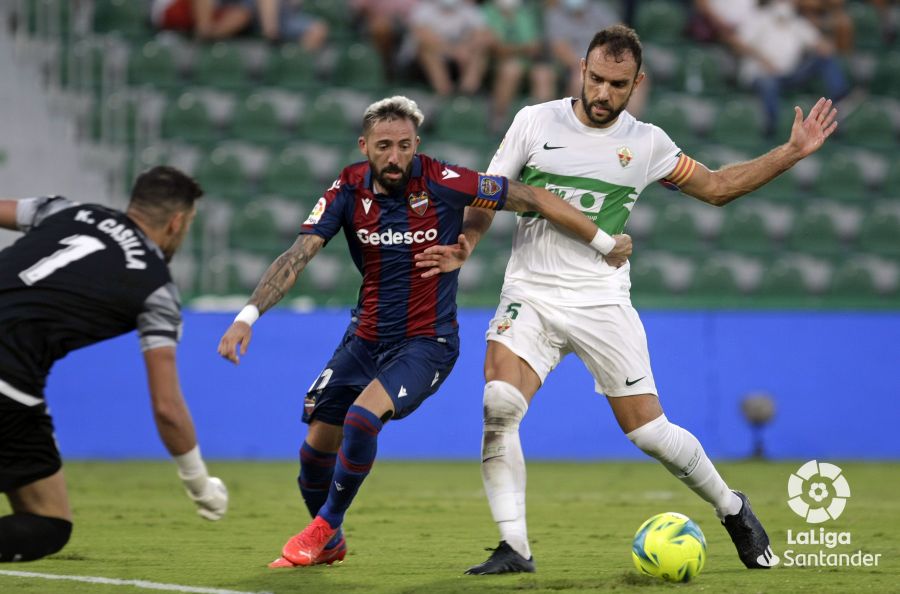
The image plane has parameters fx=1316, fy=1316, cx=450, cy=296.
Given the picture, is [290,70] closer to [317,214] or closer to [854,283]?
[854,283]

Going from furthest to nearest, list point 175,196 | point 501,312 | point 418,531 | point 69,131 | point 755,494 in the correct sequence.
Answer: point 69,131 < point 755,494 < point 418,531 < point 501,312 < point 175,196

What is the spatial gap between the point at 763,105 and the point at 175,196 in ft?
39.1

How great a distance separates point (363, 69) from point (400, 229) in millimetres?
9168

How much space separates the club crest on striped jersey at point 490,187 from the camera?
246 inches

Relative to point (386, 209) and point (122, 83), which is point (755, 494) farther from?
point (122, 83)

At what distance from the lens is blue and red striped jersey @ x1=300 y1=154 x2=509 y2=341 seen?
639cm

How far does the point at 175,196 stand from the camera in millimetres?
5098

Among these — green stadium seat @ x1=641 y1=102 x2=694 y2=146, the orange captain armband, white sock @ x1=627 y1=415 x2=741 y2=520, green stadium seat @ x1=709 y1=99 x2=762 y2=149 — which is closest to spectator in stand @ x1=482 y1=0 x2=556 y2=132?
green stadium seat @ x1=641 y1=102 x2=694 y2=146

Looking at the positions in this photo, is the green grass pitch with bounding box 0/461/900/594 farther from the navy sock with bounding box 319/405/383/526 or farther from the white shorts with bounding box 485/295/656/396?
the white shorts with bounding box 485/295/656/396

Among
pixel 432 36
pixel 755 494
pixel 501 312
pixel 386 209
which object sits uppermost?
pixel 432 36

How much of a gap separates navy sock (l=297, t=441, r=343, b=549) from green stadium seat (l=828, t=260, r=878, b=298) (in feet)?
28.3

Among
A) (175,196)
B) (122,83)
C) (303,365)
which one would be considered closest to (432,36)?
(122,83)

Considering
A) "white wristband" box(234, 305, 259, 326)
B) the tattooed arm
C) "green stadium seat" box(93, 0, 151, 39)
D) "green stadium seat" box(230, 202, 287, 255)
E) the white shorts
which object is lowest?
"green stadium seat" box(230, 202, 287, 255)

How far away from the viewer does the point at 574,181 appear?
6.43 m
